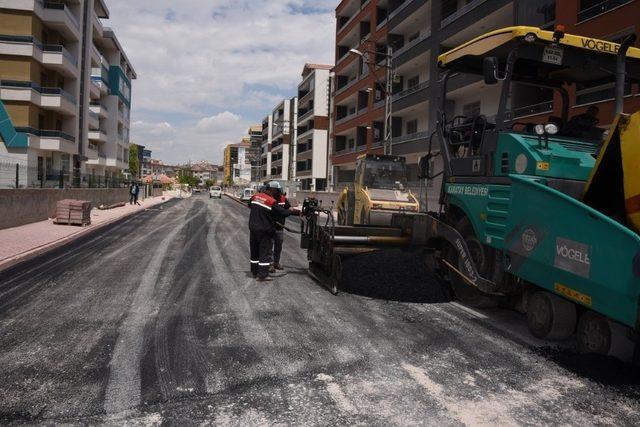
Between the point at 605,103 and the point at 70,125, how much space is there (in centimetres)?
3741

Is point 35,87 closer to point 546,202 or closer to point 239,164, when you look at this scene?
point 546,202

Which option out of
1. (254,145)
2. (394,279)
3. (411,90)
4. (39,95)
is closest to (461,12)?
(411,90)

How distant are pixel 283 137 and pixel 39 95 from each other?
5049 centimetres

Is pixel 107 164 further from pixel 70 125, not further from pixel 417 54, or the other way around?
pixel 417 54

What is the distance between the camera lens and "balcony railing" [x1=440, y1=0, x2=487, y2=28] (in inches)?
910

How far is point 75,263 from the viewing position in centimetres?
999

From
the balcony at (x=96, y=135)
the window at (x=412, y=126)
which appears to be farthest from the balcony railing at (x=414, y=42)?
the balcony at (x=96, y=135)

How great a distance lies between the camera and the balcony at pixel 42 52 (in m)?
31.1

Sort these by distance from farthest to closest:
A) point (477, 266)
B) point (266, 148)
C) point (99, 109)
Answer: point (266, 148) < point (99, 109) < point (477, 266)

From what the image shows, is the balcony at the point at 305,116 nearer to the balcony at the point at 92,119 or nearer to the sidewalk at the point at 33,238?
the balcony at the point at 92,119

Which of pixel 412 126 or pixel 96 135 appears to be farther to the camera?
pixel 96 135

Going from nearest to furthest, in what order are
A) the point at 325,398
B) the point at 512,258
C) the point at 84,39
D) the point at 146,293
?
the point at 325,398
the point at 512,258
the point at 146,293
the point at 84,39

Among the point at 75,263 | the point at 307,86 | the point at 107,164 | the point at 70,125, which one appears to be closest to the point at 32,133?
the point at 70,125

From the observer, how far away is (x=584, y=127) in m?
5.79
